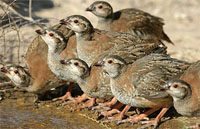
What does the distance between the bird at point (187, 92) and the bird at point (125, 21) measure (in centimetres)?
353

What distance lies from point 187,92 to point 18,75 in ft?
11.6

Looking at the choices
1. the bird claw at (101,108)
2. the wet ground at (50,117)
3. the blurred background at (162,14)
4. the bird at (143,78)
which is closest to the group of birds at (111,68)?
the bird at (143,78)

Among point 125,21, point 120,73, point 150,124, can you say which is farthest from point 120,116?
point 125,21

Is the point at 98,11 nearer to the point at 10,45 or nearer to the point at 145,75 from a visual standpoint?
the point at 10,45

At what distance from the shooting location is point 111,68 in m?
10.2

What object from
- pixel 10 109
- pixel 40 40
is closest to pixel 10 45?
pixel 40 40

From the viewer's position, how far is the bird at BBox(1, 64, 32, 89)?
1127cm

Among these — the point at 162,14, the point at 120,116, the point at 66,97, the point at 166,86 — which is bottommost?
the point at 120,116

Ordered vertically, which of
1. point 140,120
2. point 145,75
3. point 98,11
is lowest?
point 140,120

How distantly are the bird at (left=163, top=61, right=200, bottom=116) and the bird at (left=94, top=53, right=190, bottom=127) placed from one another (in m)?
0.35

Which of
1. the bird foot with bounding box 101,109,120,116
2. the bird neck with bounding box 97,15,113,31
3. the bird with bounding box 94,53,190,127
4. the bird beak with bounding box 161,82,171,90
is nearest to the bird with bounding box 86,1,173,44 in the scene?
the bird neck with bounding box 97,15,113,31

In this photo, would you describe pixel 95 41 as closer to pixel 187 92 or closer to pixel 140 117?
pixel 140 117

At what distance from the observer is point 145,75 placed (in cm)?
1008

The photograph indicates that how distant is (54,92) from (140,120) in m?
2.46
